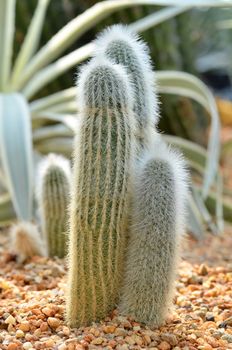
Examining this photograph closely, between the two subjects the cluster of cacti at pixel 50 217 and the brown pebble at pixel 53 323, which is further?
the cluster of cacti at pixel 50 217

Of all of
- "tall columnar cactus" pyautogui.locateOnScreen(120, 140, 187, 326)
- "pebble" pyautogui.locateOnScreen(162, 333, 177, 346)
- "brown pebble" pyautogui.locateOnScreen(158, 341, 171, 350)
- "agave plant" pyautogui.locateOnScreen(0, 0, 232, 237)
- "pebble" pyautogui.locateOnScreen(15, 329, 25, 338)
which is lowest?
"brown pebble" pyautogui.locateOnScreen(158, 341, 171, 350)

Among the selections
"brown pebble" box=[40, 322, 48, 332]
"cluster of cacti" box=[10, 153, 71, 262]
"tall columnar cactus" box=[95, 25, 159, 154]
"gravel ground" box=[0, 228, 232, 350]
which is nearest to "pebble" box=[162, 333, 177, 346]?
"gravel ground" box=[0, 228, 232, 350]

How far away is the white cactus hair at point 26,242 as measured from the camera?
118 inches

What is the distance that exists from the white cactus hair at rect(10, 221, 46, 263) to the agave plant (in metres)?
0.30

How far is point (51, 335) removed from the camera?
2.11m

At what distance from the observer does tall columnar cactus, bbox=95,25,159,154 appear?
7.39 feet

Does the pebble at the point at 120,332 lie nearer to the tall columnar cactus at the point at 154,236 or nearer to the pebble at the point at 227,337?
the tall columnar cactus at the point at 154,236

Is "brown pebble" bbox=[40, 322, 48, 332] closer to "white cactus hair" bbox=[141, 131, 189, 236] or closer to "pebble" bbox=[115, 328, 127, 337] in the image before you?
"pebble" bbox=[115, 328, 127, 337]

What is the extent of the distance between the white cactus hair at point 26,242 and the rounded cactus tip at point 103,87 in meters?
1.04

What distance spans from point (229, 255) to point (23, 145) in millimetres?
1106

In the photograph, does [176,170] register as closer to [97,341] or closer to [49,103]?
[97,341]

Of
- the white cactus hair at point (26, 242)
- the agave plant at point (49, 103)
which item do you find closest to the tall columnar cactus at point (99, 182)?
the white cactus hair at point (26, 242)

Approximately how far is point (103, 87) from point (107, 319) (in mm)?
685

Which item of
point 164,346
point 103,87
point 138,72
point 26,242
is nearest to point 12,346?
point 164,346
